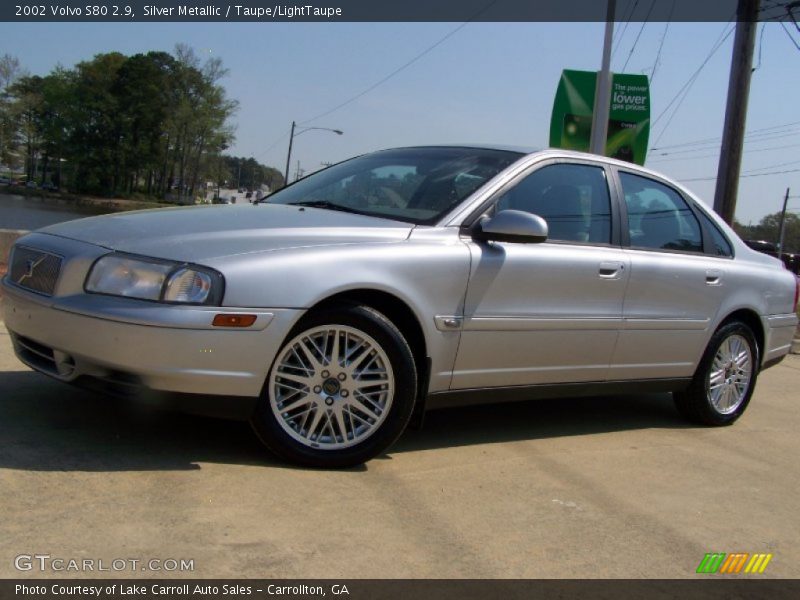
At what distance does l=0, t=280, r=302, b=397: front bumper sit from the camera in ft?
10.4

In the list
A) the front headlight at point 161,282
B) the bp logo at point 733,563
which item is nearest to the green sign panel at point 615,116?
the bp logo at point 733,563

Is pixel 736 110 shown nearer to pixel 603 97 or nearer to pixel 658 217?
pixel 603 97

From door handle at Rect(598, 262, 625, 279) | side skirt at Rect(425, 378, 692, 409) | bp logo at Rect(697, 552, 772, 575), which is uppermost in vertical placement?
door handle at Rect(598, 262, 625, 279)

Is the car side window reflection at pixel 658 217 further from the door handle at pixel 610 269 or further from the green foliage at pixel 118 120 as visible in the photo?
the green foliage at pixel 118 120

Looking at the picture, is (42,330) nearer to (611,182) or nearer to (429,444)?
(429,444)

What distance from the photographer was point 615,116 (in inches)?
669

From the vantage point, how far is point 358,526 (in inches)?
119

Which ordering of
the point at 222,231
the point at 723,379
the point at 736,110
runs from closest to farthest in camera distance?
the point at 222,231
the point at 723,379
the point at 736,110

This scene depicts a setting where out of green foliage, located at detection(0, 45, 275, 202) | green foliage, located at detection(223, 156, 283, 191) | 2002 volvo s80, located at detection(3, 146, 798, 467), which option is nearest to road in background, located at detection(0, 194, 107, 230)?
2002 volvo s80, located at detection(3, 146, 798, 467)

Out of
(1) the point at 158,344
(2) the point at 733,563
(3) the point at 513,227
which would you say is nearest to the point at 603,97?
(3) the point at 513,227

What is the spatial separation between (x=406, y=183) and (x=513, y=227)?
2.52 ft

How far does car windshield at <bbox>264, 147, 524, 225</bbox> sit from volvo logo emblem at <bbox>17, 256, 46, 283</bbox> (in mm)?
1408

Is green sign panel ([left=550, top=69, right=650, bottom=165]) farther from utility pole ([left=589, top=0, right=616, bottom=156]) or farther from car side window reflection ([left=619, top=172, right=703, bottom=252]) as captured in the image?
car side window reflection ([left=619, top=172, right=703, bottom=252])

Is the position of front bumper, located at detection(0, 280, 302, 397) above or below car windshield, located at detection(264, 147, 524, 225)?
below
